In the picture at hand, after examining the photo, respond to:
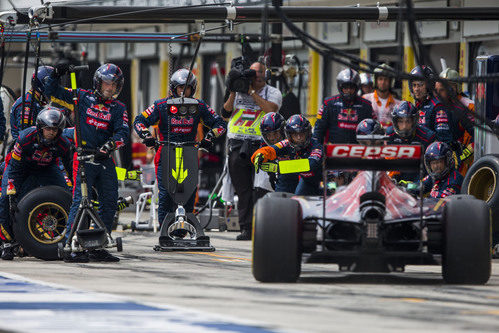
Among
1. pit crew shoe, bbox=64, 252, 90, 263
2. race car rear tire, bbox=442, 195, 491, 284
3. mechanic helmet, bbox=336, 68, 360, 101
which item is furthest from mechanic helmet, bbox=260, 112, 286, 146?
race car rear tire, bbox=442, 195, 491, 284

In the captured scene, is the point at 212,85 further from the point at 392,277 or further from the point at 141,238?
the point at 392,277

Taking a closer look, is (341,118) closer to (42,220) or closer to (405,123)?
(405,123)

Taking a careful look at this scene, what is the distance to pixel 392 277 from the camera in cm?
1091

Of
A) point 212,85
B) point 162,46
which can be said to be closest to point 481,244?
point 212,85

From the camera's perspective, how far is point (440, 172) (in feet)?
44.7

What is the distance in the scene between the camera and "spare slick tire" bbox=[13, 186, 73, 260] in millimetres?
13008

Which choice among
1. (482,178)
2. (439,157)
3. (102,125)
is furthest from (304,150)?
(102,125)

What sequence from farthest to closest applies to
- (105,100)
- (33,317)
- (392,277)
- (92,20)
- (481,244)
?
1. (92,20)
2. (105,100)
3. (392,277)
4. (481,244)
5. (33,317)

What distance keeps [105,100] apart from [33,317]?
591cm

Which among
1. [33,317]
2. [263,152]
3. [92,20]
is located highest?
[92,20]

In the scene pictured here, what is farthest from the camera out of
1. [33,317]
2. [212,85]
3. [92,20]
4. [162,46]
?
[162,46]

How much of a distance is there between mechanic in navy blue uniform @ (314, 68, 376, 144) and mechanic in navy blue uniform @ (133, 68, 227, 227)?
3.80ft

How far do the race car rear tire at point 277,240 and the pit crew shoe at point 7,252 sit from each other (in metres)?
3.92

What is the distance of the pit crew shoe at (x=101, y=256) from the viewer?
12.9 m
